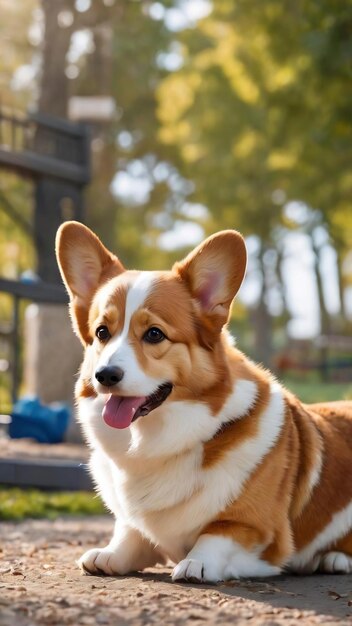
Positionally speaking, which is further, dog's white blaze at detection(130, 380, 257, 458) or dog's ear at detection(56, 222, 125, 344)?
dog's ear at detection(56, 222, 125, 344)

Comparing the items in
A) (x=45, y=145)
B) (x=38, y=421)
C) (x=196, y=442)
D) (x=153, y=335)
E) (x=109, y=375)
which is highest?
(x=45, y=145)

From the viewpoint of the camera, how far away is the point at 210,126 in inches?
927

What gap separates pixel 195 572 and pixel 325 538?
86 centimetres

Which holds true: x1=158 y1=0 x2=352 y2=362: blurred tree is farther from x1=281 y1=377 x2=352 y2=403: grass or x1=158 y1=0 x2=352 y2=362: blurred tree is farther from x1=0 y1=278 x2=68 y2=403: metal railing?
x1=0 y1=278 x2=68 y2=403: metal railing

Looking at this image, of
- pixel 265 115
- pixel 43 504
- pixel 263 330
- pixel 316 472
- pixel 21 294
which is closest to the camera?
pixel 316 472

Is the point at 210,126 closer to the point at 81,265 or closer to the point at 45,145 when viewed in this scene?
the point at 45,145

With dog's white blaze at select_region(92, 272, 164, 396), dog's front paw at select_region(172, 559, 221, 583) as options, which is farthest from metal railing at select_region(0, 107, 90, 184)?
dog's front paw at select_region(172, 559, 221, 583)

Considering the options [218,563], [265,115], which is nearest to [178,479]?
[218,563]

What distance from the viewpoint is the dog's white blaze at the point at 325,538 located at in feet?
14.2

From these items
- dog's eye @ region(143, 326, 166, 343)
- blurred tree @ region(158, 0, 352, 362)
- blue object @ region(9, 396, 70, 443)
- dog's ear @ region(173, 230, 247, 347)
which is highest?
blurred tree @ region(158, 0, 352, 362)

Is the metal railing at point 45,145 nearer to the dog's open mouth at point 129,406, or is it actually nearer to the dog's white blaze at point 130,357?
the dog's white blaze at point 130,357

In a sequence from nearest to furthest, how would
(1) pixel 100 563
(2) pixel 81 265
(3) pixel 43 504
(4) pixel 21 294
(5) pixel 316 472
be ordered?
(1) pixel 100 563 < (5) pixel 316 472 < (2) pixel 81 265 < (3) pixel 43 504 < (4) pixel 21 294

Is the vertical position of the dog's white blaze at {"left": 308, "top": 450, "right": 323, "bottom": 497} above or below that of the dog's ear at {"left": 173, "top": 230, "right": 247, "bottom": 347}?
below

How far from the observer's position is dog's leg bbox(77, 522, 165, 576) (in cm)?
414
